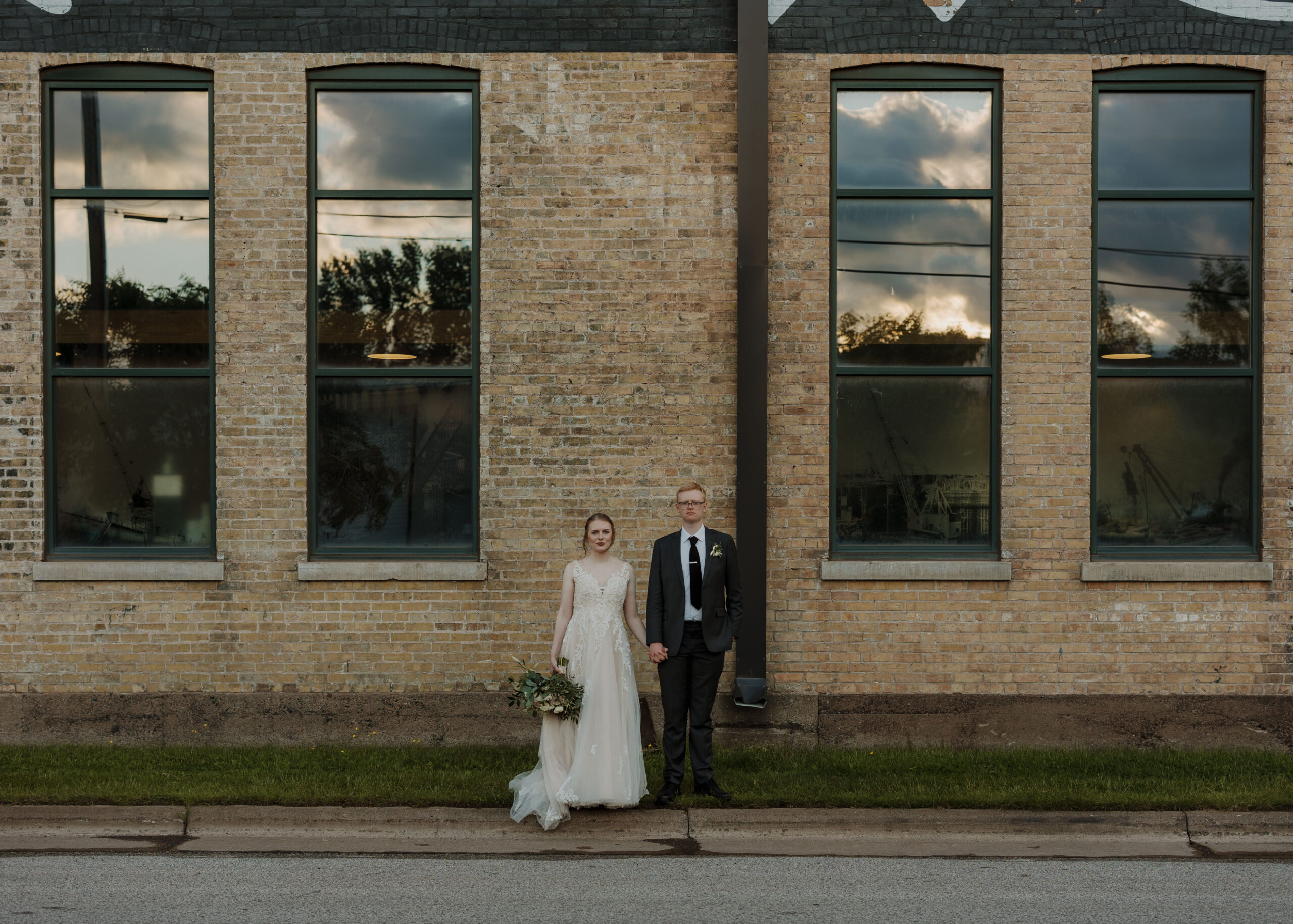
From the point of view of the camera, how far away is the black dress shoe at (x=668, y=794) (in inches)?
269

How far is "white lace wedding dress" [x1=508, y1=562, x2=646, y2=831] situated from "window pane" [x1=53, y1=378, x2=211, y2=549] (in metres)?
3.57

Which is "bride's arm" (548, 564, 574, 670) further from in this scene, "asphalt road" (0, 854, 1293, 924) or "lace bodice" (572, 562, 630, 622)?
"asphalt road" (0, 854, 1293, 924)

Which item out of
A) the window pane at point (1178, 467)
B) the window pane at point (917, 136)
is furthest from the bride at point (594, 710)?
the window pane at point (1178, 467)

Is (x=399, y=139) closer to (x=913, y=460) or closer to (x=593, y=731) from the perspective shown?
(x=913, y=460)

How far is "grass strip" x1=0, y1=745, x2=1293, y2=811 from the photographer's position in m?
6.74

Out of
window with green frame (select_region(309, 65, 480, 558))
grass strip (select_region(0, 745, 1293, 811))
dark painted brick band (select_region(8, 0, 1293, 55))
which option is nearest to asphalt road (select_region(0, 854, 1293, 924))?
grass strip (select_region(0, 745, 1293, 811))

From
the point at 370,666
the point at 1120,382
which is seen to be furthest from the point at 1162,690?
the point at 370,666

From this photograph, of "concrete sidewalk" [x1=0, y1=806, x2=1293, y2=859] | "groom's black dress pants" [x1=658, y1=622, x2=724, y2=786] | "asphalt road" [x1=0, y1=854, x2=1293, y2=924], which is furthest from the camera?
"groom's black dress pants" [x1=658, y1=622, x2=724, y2=786]

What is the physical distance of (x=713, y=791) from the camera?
6.93m

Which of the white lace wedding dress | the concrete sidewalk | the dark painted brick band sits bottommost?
the concrete sidewalk

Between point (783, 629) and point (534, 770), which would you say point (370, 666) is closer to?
point (534, 770)

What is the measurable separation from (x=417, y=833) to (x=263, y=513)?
3117 millimetres

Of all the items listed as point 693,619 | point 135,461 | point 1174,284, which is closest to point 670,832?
point 693,619

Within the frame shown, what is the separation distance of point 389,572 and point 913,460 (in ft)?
13.8
